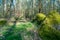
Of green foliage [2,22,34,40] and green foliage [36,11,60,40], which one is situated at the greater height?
green foliage [36,11,60,40]

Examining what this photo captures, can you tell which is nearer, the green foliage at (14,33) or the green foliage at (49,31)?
the green foliage at (49,31)

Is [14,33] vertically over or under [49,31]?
under

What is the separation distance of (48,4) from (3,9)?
339 inches

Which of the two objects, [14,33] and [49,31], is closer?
[49,31]

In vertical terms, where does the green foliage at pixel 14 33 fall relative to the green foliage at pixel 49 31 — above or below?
below

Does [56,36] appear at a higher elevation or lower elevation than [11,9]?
higher

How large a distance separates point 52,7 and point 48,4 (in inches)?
52.0

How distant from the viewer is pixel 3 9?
29.7m

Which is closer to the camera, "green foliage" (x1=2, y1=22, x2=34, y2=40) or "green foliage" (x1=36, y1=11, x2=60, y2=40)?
"green foliage" (x1=36, y1=11, x2=60, y2=40)

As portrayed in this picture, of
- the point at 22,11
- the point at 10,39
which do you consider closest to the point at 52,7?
the point at 22,11

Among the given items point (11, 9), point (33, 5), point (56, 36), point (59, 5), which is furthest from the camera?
point (33, 5)

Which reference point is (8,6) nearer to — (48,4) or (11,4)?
(11,4)

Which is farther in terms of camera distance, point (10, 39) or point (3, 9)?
point (3, 9)

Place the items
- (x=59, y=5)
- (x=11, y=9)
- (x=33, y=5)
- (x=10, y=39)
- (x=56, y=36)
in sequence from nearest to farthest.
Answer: (x=56, y=36), (x=10, y=39), (x=59, y=5), (x=11, y=9), (x=33, y=5)
